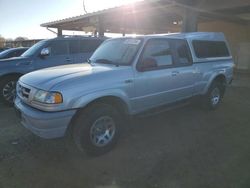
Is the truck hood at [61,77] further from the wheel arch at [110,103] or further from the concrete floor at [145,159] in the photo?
the concrete floor at [145,159]

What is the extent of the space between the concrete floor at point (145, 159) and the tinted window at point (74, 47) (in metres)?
3.44

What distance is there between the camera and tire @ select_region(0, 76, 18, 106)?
6.47 metres

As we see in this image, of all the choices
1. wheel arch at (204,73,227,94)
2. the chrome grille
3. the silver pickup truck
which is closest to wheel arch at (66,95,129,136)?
the silver pickup truck

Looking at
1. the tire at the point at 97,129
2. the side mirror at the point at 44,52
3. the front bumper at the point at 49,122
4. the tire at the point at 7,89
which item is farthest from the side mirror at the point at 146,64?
the tire at the point at 7,89

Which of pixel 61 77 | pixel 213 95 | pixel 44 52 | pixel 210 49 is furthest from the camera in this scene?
pixel 44 52

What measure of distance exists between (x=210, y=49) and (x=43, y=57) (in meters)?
4.77

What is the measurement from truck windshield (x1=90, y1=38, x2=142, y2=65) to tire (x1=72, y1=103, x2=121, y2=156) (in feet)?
3.20

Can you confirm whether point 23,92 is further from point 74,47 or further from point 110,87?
point 74,47

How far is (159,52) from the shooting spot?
4.64m

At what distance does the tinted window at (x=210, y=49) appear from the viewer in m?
5.66

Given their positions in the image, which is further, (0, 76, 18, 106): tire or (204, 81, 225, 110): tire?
(0, 76, 18, 106): tire

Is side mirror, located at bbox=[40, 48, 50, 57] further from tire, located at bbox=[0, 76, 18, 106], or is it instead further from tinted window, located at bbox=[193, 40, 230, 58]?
tinted window, located at bbox=[193, 40, 230, 58]

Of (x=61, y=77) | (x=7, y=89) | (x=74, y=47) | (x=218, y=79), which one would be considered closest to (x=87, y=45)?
(x=74, y=47)

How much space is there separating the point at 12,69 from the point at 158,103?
428 cm
